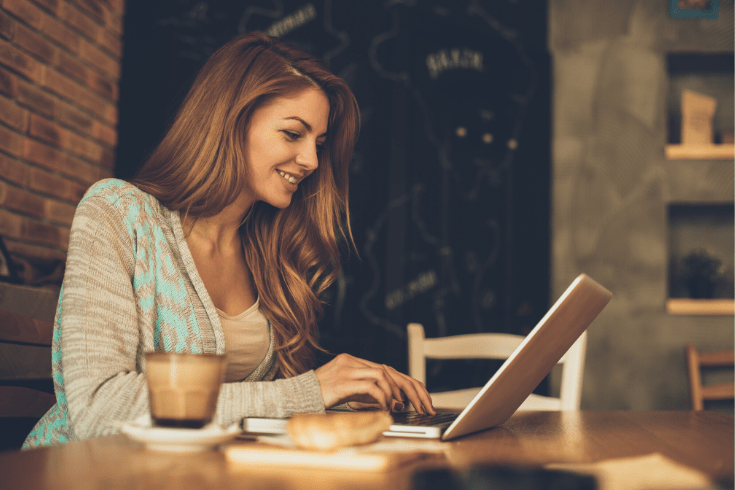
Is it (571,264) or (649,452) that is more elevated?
(571,264)

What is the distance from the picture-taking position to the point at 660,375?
3.22 m

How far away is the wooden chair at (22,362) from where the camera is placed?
51.5 inches

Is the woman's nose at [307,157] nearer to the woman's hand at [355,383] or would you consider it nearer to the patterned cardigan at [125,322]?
the patterned cardigan at [125,322]

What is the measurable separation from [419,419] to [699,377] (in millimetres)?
2647

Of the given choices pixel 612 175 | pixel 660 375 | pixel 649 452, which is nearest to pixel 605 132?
pixel 612 175

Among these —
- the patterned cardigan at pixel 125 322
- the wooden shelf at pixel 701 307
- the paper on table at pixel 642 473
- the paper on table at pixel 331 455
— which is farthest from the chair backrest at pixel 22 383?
the wooden shelf at pixel 701 307

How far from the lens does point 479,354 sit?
1.63m

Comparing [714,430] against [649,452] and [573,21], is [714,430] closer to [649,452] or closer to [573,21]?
[649,452]

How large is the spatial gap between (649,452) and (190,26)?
2.19 metres

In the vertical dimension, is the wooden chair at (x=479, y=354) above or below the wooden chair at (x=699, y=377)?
above

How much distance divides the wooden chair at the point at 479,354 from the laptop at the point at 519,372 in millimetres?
634

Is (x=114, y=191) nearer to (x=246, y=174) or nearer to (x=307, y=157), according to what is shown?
(x=246, y=174)

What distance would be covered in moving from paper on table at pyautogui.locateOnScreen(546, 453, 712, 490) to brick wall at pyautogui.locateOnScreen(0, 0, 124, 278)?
1653 mm

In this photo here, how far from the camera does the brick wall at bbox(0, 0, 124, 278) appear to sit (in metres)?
1.71
